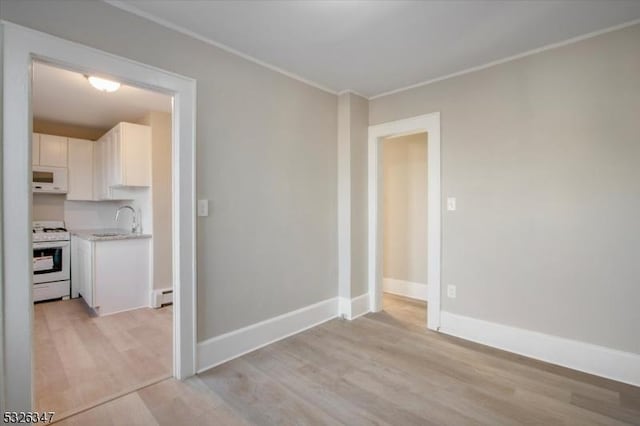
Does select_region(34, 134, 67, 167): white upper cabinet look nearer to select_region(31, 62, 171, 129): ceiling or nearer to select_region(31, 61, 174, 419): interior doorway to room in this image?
select_region(31, 61, 174, 419): interior doorway to room

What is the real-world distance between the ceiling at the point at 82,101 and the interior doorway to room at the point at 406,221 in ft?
9.85

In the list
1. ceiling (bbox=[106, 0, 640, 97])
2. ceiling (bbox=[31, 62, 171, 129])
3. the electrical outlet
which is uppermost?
ceiling (bbox=[106, 0, 640, 97])

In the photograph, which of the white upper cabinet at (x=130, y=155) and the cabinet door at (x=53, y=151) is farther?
the cabinet door at (x=53, y=151)

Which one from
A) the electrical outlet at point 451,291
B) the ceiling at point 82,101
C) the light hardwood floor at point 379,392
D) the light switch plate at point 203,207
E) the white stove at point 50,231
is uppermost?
the ceiling at point 82,101

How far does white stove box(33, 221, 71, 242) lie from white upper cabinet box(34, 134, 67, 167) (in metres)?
0.88

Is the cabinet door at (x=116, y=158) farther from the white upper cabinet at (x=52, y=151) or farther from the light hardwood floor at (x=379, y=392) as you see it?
the light hardwood floor at (x=379, y=392)

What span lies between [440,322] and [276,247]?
1811 mm

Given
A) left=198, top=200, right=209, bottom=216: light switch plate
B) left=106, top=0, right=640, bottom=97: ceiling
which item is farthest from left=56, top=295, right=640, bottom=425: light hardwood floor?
left=106, top=0, right=640, bottom=97: ceiling

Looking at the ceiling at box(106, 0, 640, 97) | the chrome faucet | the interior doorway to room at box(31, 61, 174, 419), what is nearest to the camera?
the ceiling at box(106, 0, 640, 97)

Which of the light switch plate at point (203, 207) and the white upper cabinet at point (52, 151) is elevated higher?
the white upper cabinet at point (52, 151)

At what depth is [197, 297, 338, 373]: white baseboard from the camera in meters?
2.38

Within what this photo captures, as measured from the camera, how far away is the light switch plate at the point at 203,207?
2.33 m

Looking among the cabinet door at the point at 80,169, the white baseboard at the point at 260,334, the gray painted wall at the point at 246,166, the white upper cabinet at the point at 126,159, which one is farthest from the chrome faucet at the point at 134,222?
the white baseboard at the point at 260,334

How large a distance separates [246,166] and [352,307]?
6.42ft
